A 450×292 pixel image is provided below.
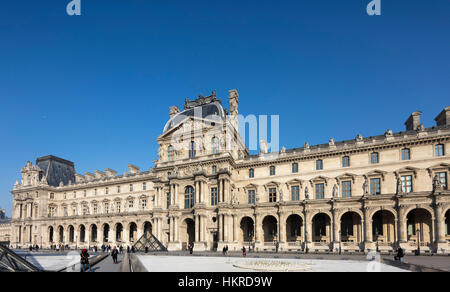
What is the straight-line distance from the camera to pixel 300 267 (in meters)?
21.8

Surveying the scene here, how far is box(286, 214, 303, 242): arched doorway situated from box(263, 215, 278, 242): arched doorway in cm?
185

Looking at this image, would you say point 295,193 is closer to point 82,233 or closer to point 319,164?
point 319,164

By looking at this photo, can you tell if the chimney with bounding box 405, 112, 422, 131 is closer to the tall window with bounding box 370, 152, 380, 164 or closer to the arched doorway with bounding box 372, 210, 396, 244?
the tall window with bounding box 370, 152, 380, 164

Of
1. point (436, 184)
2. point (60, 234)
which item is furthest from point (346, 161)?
point (60, 234)

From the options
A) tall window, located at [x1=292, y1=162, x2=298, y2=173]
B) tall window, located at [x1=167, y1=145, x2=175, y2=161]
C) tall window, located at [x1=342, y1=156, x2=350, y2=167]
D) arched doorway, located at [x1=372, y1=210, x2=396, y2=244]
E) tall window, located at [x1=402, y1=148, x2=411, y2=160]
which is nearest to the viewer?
arched doorway, located at [x1=372, y1=210, x2=396, y2=244]

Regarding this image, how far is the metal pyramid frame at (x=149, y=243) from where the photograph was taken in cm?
4494

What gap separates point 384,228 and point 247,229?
19.1m

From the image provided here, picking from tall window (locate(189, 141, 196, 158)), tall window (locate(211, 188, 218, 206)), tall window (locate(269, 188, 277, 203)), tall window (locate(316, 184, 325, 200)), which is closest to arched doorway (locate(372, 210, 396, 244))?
tall window (locate(316, 184, 325, 200))

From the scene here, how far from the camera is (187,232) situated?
52.6m

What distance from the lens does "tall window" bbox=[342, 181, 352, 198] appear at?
148 ft

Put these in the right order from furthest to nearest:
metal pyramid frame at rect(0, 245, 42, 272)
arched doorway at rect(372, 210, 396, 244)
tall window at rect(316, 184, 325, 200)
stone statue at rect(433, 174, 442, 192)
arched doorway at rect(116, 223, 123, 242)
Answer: arched doorway at rect(116, 223, 123, 242) → tall window at rect(316, 184, 325, 200) → arched doorway at rect(372, 210, 396, 244) → stone statue at rect(433, 174, 442, 192) → metal pyramid frame at rect(0, 245, 42, 272)

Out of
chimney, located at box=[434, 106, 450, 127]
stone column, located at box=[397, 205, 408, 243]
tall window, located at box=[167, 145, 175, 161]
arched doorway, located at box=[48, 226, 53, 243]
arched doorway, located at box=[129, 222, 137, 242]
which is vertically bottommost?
arched doorway, located at box=[48, 226, 53, 243]

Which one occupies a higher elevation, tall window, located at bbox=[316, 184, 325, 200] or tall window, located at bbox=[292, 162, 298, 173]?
tall window, located at bbox=[292, 162, 298, 173]
